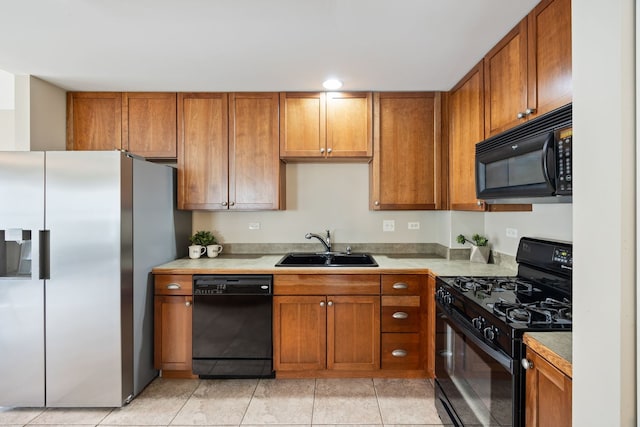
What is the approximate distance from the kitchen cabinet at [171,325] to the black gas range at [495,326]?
5.78 ft

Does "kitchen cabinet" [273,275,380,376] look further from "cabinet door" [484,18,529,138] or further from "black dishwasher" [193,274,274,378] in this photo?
"cabinet door" [484,18,529,138]

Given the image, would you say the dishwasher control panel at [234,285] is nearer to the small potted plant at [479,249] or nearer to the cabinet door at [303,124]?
the cabinet door at [303,124]

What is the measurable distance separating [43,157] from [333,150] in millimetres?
1985

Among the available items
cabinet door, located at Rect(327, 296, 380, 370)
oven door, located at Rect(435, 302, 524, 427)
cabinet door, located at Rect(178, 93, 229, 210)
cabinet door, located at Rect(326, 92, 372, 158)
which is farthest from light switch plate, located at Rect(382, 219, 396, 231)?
cabinet door, located at Rect(178, 93, 229, 210)

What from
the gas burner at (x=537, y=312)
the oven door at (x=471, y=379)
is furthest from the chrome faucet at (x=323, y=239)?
the gas burner at (x=537, y=312)

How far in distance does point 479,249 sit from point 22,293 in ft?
10.5

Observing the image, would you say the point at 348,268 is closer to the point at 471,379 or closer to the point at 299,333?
the point at 299,333

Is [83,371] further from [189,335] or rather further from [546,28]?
[546,28]

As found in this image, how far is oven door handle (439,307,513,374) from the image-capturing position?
4.06 ft

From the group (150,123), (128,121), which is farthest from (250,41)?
(128,121)

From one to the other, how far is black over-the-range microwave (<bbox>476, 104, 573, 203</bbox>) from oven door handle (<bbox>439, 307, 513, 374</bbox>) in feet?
2.07

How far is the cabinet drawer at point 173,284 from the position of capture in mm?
2420

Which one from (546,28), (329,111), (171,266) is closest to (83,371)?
(171,266)

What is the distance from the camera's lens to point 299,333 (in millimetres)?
2402
